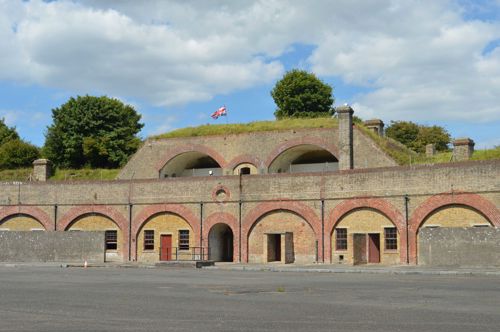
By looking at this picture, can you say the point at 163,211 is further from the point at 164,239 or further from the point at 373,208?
the point at 373,208

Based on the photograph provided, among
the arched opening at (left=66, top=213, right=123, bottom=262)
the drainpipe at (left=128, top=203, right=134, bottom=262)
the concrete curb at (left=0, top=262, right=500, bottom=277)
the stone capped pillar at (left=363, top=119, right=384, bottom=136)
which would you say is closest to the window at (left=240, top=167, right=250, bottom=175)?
the drainpipe at (left=128, top=203, right=134, bottom=262)

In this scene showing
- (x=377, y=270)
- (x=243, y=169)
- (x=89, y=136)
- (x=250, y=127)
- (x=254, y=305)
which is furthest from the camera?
(x=89, y=136)

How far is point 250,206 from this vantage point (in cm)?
3625

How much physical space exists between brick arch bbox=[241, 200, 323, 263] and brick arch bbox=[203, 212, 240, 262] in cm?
38

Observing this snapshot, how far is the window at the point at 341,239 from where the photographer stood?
3359 centimetres

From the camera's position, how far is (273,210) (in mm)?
35625

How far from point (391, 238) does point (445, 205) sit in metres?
3.25

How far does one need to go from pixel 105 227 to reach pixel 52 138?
68.5ft

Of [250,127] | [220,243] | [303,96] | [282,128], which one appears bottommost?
[220,243]

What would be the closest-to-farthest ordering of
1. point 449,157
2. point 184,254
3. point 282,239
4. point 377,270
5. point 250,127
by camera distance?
point 377,270 < point 282,239 < point 184,254 < point 449,157 < point 250,127

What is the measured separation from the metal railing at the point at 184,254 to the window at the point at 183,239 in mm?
128

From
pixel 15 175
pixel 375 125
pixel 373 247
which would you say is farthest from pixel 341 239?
pixel 15 175

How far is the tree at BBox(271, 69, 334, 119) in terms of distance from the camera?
6188cm

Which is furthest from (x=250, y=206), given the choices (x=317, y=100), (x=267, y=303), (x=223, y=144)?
(x=317, y=100)
